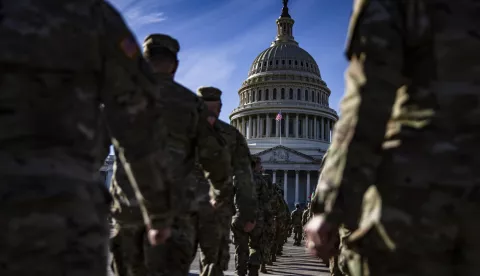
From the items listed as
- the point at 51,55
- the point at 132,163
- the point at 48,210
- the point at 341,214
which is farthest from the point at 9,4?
the point at 341,214

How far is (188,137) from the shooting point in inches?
187

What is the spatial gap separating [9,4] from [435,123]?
69.7 inches

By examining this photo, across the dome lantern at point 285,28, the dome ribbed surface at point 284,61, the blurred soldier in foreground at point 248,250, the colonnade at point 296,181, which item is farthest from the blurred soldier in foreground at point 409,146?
the dome lantern at point 285,28

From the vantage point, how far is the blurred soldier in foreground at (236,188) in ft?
19.8

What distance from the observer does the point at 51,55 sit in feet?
7.82

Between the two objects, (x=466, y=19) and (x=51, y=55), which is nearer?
(x=51, y=55)

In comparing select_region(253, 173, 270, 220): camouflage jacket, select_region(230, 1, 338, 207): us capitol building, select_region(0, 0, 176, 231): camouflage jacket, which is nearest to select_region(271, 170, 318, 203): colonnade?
select_region(230, 1, 338, 207): us capitol building

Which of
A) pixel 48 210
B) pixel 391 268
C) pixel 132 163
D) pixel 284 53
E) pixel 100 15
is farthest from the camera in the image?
pixel 284 53

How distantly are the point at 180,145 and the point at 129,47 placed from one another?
1906 millimetres

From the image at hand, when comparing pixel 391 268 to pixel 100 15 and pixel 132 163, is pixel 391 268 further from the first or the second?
pixel 100 15

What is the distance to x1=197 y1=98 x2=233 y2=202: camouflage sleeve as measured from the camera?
4.88 m

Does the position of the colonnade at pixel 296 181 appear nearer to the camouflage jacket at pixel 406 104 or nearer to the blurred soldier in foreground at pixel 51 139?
the camouflage jacket at pixel 406 104

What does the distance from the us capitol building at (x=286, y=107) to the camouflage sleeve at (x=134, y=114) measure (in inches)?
3125

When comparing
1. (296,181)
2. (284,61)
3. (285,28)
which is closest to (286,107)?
A: (284,61)
